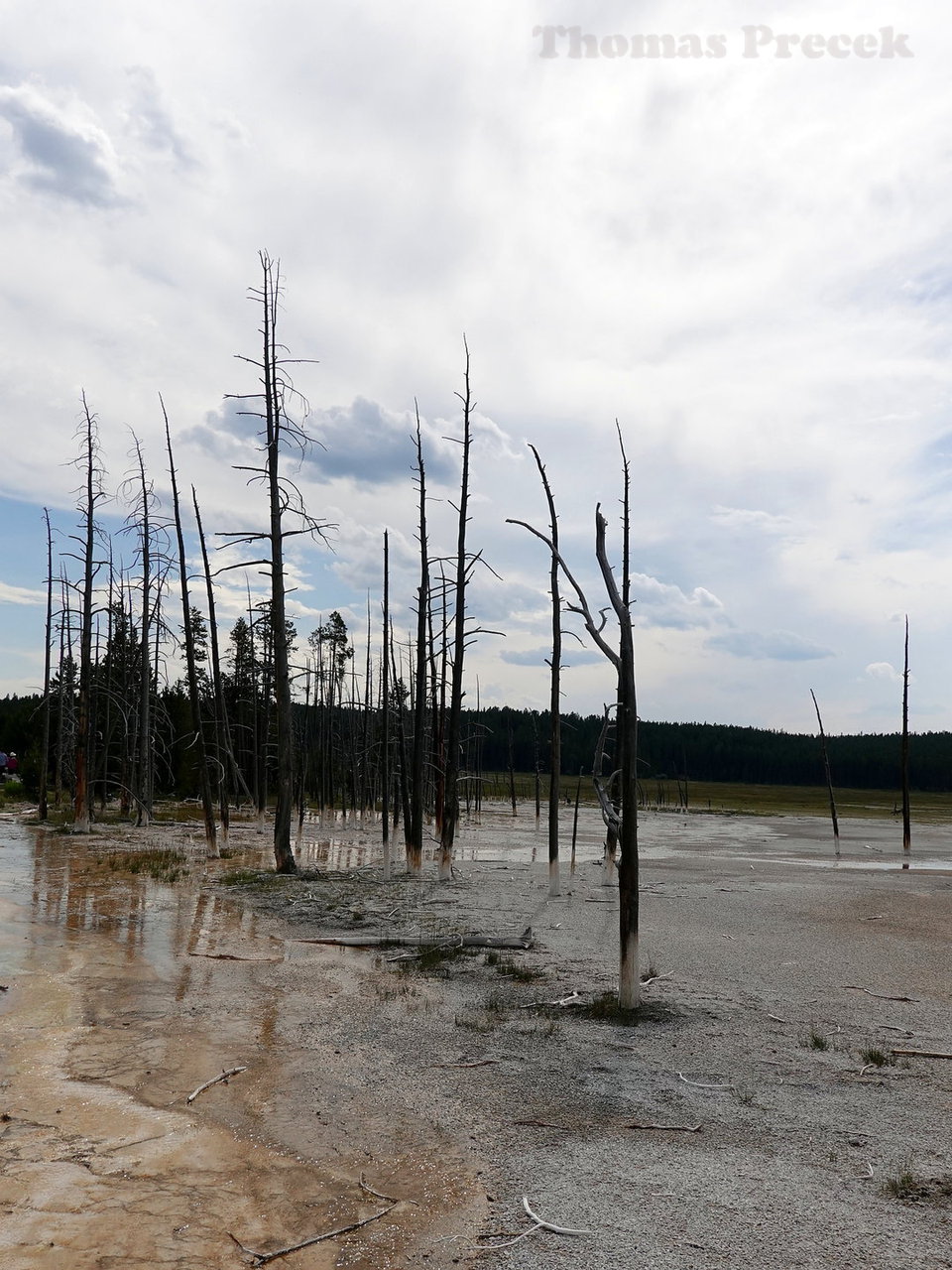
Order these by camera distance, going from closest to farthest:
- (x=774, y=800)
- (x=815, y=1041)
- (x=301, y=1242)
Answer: (x=301, y=1242) → (x=815, y=1041) → (x=774, y=800)

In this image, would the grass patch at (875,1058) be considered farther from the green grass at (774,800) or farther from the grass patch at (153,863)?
the green grass at (774,800)

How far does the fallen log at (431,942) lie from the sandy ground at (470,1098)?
298 mm

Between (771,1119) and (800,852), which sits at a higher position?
(771,1119)

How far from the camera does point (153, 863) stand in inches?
902

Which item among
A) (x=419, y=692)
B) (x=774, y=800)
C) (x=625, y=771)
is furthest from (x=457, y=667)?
(x=774, y=800)

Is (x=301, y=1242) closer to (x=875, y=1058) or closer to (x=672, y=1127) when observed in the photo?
(x=672, y=1127)

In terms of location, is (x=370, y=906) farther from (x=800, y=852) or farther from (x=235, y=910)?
(x=800, y=852)

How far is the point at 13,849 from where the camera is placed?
87.7 feet

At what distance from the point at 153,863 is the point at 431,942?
40.5 feet

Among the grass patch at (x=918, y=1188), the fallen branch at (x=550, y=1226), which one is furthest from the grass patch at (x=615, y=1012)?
the fallen branch at (x=550, y=1226)

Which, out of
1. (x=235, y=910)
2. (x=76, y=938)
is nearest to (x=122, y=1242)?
(x=76, y=938)

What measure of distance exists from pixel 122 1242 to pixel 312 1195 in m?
1.09

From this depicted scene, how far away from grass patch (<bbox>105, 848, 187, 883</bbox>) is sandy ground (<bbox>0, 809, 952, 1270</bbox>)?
614 centimetres

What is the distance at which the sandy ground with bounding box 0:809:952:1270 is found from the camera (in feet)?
16.5
